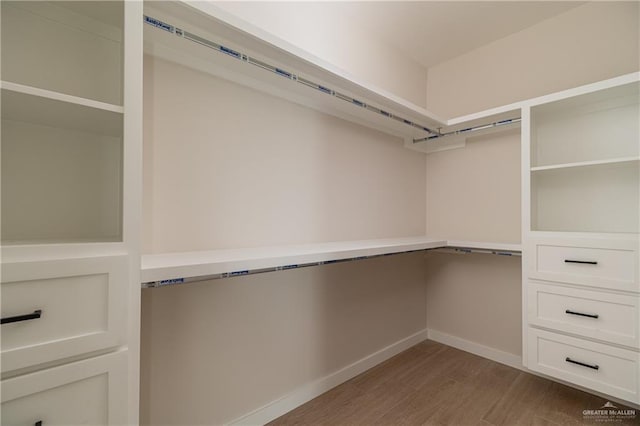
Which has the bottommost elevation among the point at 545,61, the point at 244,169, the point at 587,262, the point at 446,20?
the point at 587,262

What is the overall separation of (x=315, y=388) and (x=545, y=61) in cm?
265

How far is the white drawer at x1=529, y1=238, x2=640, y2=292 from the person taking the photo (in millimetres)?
1382

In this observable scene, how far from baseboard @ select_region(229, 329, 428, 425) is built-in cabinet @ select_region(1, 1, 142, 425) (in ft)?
2.78

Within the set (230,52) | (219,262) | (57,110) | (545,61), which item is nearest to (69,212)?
(57,110)

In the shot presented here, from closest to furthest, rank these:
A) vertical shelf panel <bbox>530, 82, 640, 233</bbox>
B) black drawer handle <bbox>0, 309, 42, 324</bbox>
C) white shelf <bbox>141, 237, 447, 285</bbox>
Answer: black drawer handle <bbox>0, 309, 42, 324</bbox>, white shelf <bbox>141, 237, 447, 285</bbox>, vertical shelf panel <bbox>530, 82, 640, 233</bbox>

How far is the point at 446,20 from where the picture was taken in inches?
77.9

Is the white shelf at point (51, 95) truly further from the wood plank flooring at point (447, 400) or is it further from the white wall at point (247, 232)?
the wood plank flooring at point (447, 400)

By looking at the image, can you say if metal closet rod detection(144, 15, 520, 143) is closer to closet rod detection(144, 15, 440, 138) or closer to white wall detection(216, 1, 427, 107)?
closet rod detection(144, 15, 440, 138)

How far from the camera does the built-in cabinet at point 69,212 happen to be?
0.68 metres

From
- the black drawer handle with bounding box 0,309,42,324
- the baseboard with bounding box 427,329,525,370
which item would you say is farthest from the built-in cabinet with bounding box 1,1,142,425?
the baseboard with bounding box 427,329,525,370

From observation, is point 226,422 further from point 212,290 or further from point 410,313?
point 410,313

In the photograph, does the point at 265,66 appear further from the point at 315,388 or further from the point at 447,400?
the point at 447,400

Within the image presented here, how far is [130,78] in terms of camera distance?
2.66ft

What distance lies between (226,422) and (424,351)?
1614 millimetres
